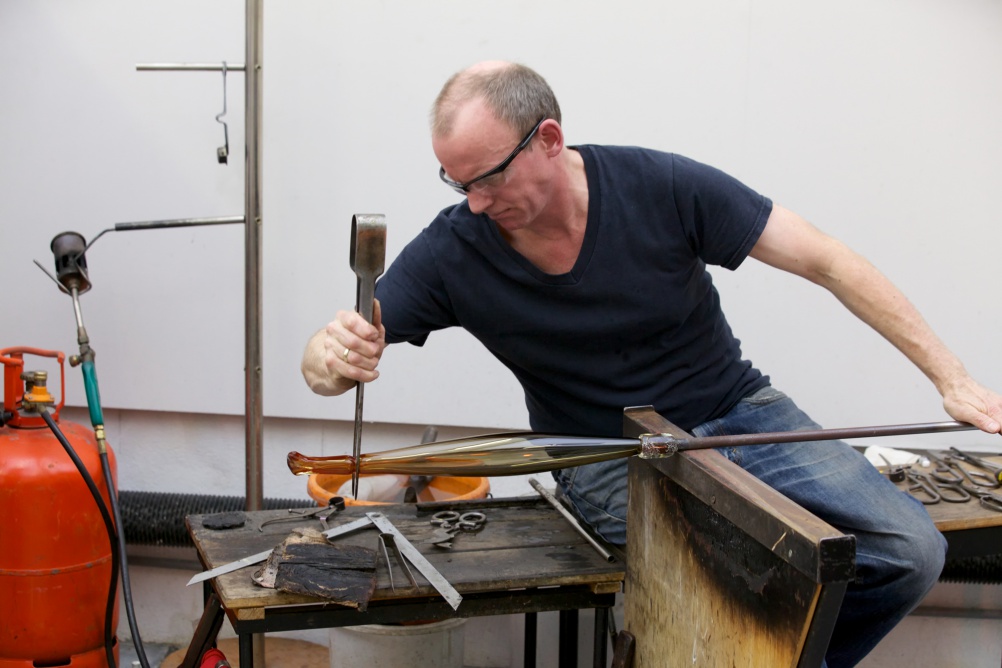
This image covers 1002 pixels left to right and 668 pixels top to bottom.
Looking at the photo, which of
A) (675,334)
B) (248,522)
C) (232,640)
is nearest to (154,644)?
(232,640)

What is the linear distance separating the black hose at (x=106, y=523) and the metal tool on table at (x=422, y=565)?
820 mm

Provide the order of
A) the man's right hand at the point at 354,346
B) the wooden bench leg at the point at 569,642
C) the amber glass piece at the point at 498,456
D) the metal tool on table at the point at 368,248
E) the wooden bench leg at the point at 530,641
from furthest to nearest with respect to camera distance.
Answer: the wooden bench leg at the point at 530,641, the wooden bench leg at the point at 569,642, the amber glass piece at the point at 498,456, the man's right hand at the point at 354,346, the metal tool on table at the point at 368,248

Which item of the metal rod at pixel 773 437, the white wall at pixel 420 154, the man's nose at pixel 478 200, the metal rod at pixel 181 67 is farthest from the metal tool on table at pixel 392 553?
the metal rod at pixel 181 67

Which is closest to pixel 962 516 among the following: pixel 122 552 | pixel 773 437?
pixel 773 437

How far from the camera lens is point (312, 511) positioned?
220cm

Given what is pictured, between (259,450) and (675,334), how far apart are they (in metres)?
1.27

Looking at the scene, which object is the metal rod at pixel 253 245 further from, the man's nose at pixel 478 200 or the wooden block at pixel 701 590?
the wooden block at pixel 701 590

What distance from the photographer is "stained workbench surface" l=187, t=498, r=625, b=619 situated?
1775 millimetres

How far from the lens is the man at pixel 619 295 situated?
1912 millimetres

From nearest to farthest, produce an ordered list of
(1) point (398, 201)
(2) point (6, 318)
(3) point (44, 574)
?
(3) point (44, 574) < (1) point (398, 201) < (2) point (6, 318)

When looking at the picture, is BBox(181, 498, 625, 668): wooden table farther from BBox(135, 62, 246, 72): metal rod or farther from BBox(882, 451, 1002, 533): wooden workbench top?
BBox(135, 62, 246, 72): metal rod

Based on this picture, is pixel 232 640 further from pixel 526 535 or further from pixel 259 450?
pixel 526 535

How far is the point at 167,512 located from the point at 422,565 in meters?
1.47

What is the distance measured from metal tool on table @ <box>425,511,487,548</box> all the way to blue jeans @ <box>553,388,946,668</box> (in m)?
0.27
